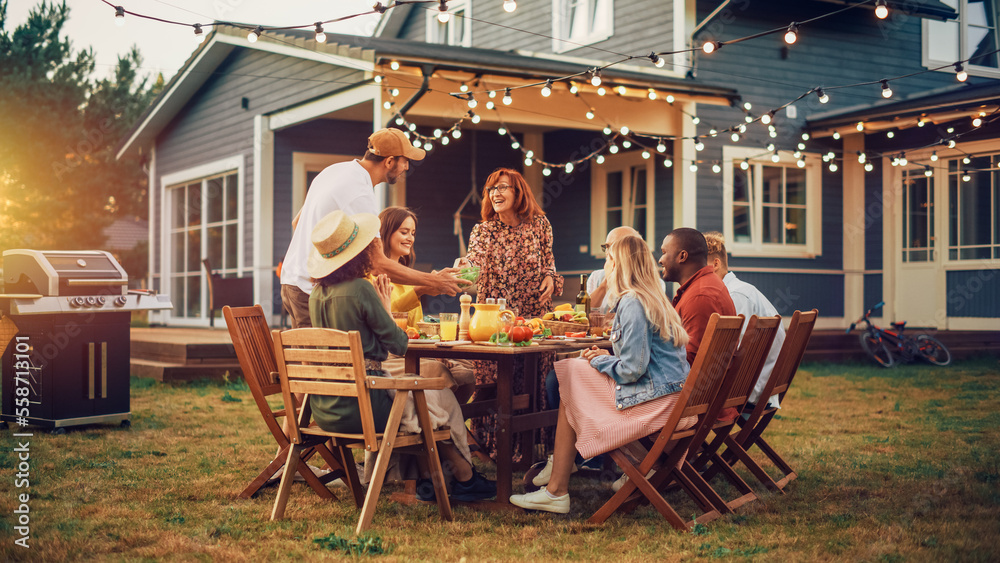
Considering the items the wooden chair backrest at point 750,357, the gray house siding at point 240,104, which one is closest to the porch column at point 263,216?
the gray house siding at point 240,104

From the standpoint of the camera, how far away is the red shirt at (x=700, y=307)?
13.2 feet

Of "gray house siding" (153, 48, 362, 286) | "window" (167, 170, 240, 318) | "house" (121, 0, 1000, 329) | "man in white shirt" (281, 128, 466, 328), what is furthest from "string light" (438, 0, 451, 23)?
"window" (167, 170, 240, 318)

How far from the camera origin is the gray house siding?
10703 mm

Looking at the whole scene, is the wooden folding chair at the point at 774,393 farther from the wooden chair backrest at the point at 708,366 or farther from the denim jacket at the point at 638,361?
the denim jacket at the point at 638,361

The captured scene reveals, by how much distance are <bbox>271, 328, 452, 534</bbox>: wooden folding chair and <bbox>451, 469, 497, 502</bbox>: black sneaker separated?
32 cm

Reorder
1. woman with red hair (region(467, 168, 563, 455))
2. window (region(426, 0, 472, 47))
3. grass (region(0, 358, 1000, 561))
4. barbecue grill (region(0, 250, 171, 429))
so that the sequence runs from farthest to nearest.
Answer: window (region(426, 0, 472, 47))
barbecue grill (region(0, 250, 171, 429))
woman with red hair (region(467, 168, 563, 455))
grass (region(0, 358, 1000, 561))

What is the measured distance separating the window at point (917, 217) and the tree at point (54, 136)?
18409mm

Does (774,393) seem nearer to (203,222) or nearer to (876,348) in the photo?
(876,348)

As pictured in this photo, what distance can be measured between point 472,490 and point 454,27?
12248 mm

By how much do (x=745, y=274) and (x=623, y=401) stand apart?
831 centimetres

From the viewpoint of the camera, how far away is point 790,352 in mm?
4262

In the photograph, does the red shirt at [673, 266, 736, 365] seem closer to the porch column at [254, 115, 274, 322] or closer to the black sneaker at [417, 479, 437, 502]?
the black sneaker at [417, 479, 437, 502]

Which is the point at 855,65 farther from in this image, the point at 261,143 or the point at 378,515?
the point at 378,515

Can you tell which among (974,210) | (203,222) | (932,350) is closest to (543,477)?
(932,350)
